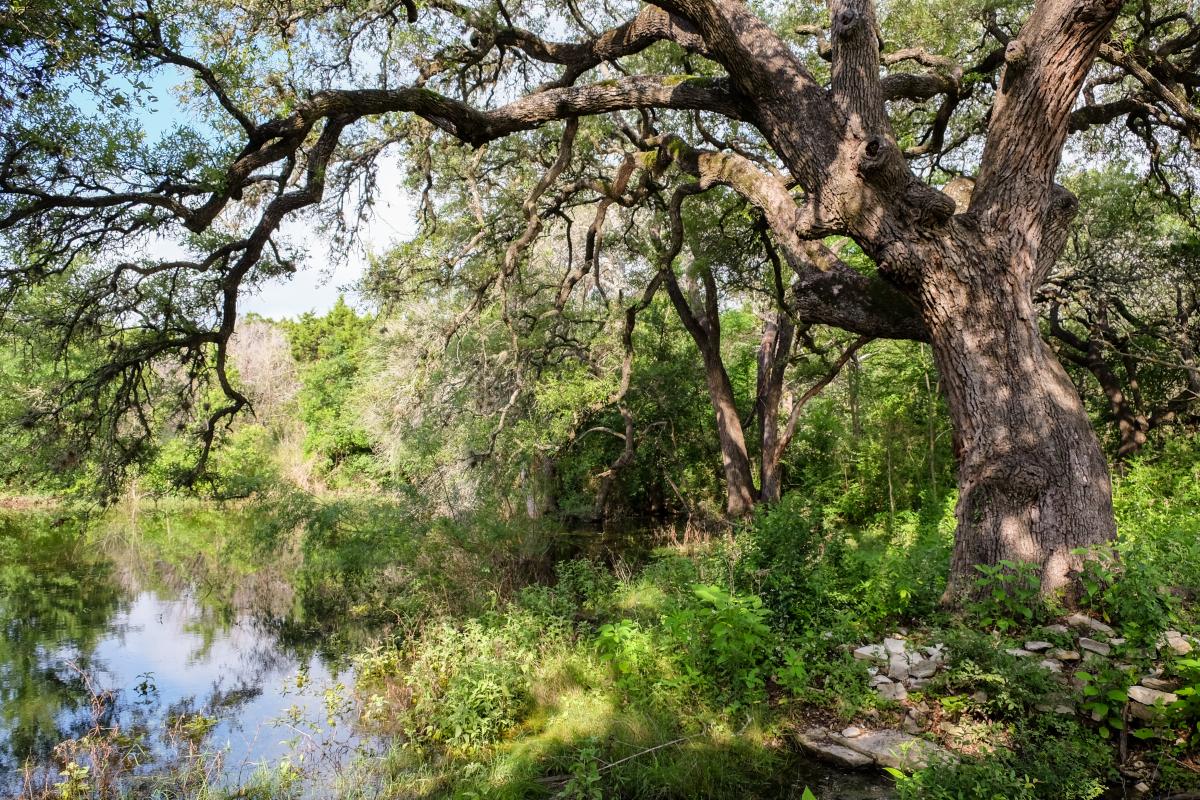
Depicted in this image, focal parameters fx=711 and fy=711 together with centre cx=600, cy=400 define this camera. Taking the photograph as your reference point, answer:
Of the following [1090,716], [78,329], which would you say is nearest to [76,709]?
[78,329]

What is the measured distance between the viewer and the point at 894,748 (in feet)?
13.3

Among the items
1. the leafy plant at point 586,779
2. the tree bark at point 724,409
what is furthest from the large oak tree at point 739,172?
the tree bark at point 724,409

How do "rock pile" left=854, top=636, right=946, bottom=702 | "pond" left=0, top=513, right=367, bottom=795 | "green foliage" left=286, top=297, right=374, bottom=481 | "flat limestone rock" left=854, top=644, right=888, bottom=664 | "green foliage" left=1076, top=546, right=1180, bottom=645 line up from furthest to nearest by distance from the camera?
"green foliage" left=286, top=297, right=374, bottom=481 → "pond" left=0, top=513, right=367, bottom=795 → "flat limestone rock" left=854, top=644, right=888, bottom=664 → "rock pile" left=854, top=636, right=946, bottom=702 → "green foliage" left=1076, top=546, right=1180, bottom=645

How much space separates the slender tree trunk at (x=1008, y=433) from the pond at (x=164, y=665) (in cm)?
556

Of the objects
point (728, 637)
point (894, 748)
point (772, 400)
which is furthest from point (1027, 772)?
point (772, 400)

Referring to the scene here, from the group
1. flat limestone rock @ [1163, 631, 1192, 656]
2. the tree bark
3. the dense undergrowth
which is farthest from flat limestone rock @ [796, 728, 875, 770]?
the tree bark

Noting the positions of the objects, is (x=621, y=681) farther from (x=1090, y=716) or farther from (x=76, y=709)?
(x=76, y=709)

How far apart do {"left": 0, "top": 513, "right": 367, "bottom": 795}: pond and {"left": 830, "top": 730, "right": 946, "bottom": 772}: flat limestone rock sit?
4295 mm

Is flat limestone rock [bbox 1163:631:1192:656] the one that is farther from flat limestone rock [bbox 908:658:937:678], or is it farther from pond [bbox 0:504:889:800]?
pond [bbox 0:504:889:800]

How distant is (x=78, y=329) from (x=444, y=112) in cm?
440

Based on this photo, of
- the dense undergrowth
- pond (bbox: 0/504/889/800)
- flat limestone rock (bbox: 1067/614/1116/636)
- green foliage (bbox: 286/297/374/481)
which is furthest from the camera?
green foliage (bbox: 286/297/374/481)

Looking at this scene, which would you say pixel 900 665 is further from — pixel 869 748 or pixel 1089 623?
pixel 1089 623

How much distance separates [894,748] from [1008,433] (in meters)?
2.36

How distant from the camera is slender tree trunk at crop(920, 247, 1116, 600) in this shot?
16.0ft
